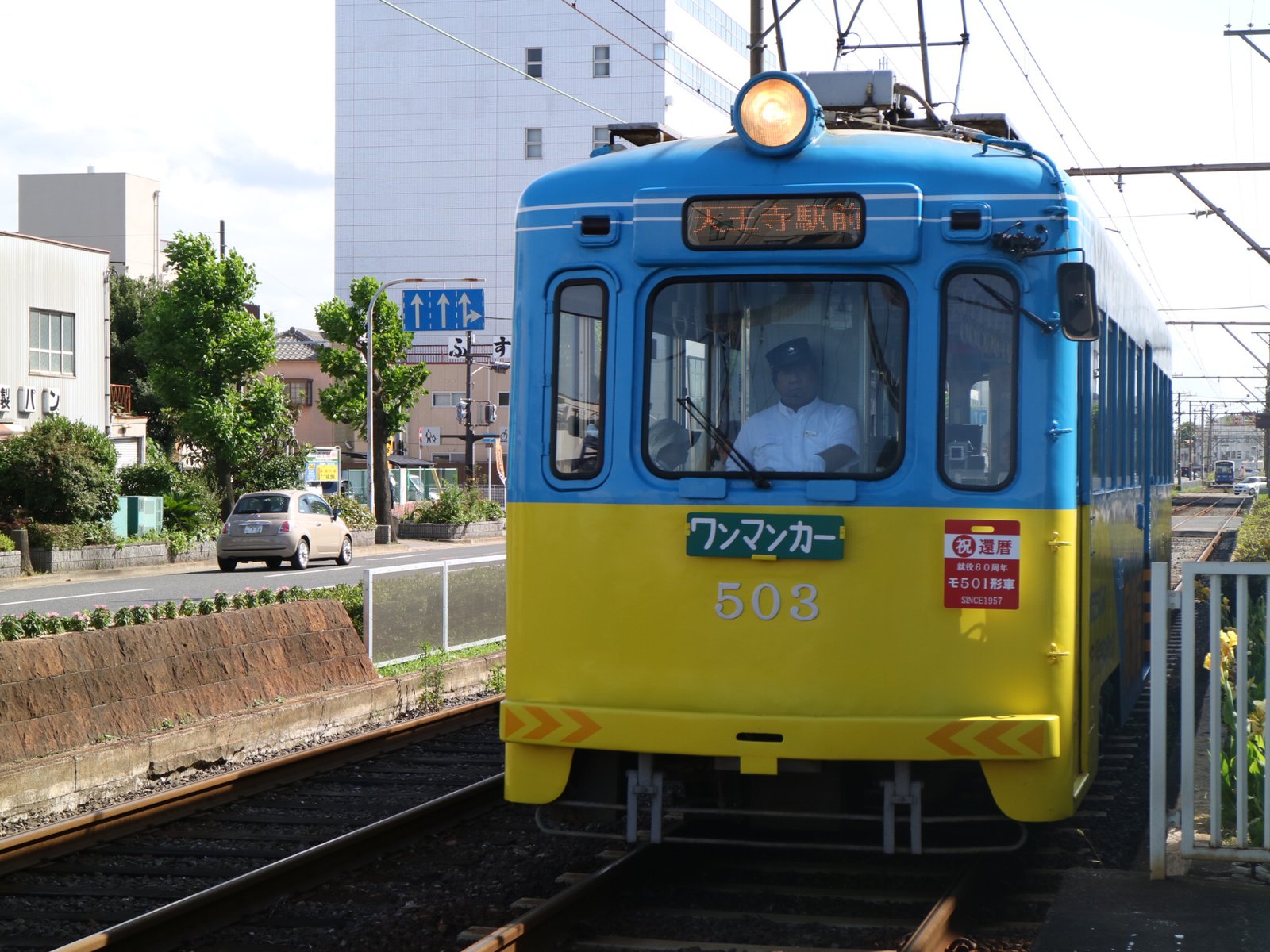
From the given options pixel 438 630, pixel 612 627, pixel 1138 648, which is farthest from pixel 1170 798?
pixel 438 630

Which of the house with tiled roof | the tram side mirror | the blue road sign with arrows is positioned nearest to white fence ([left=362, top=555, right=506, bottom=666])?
the tram side mirror

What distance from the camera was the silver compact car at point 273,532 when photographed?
2972 cm

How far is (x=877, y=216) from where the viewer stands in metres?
5.90

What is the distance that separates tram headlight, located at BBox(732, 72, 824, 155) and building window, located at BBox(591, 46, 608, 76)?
233 feet

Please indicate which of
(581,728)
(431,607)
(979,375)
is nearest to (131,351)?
(431,607)

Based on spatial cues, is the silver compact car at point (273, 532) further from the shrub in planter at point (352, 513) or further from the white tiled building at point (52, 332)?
the shrub in planter at point (352, 513)

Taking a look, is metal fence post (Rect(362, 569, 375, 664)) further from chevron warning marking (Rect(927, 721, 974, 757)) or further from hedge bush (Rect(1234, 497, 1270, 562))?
chevron warning marking (Rect(927, 721, 974, 757))

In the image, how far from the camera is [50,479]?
30641 mm

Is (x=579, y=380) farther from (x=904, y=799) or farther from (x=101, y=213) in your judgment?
(x=101, y=213)

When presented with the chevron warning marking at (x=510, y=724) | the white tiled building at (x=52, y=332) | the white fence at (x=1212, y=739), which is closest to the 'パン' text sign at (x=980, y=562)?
the white fence at (x=1212, y=739)

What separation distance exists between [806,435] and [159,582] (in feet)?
73.6

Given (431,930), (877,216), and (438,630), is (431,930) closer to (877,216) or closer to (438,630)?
(877,216)

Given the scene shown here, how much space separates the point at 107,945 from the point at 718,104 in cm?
7141

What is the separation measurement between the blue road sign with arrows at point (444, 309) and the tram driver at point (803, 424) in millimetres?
28784
